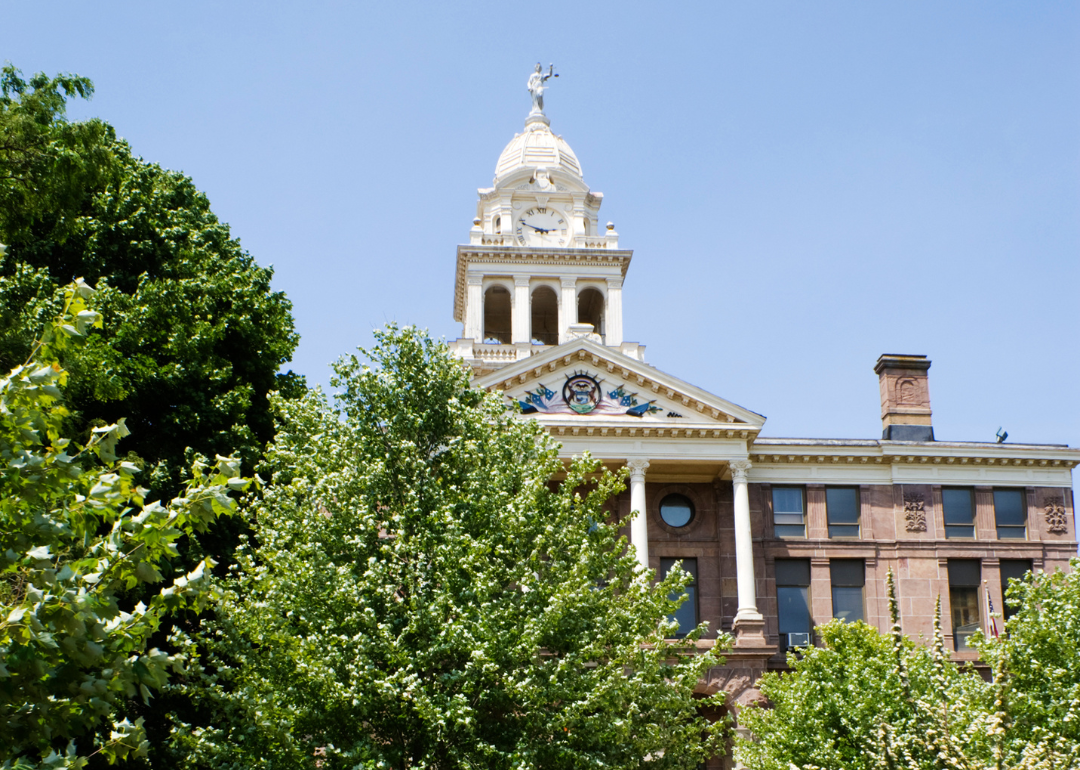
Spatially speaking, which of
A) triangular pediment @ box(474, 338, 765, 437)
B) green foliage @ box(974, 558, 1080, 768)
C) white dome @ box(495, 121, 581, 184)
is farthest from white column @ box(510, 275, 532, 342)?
green foliage @ box(974, 558, 1080, 768)

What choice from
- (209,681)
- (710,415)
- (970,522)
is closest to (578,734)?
(209,681)

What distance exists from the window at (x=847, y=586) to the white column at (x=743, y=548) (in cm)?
318

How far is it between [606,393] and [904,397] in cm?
1183

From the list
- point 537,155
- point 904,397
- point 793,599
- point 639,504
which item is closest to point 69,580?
point 639,504

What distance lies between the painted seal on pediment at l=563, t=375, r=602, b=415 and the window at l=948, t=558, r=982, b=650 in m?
14.0

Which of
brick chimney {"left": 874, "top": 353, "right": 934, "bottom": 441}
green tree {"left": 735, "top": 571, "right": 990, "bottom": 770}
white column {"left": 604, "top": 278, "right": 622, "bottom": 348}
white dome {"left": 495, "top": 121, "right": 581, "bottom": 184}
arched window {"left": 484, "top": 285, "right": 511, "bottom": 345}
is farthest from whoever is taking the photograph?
white dome {"left": 495, "top": 121, "right": 581, "bottom": 184}

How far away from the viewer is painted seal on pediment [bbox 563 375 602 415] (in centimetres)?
4188

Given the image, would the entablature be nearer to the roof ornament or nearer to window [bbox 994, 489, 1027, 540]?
window [bbox 994, 489, 1027, 540]

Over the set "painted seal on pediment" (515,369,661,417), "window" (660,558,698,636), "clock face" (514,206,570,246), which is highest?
"clock face" (514,206,570,246)

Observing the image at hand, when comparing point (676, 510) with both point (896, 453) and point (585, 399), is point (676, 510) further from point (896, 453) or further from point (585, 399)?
point (896, 453)

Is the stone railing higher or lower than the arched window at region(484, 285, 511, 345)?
higher

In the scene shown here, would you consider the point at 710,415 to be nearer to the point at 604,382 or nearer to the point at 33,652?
the point at 604,382

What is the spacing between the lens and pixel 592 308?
59406 millimetres

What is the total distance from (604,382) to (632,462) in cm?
311
